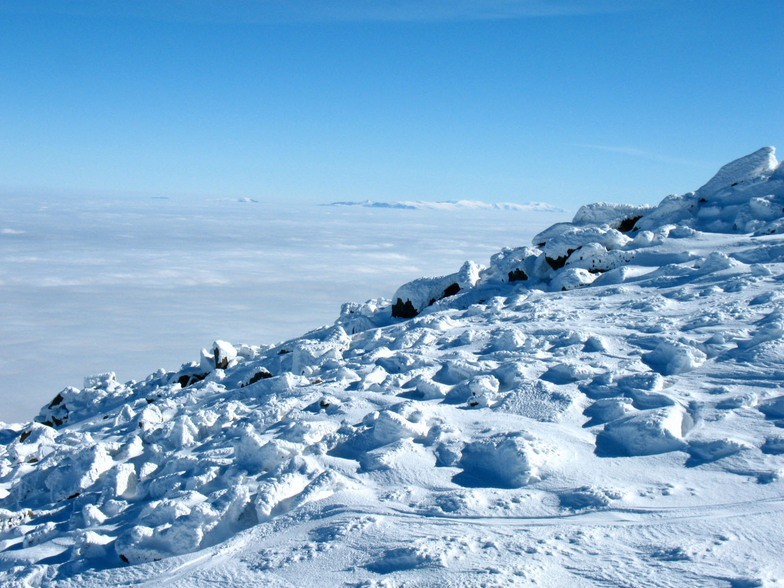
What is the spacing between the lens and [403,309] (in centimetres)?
1071

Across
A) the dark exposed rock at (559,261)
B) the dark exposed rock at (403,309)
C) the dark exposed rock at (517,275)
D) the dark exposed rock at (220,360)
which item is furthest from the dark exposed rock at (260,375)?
the dark exposed rock at (559,261)

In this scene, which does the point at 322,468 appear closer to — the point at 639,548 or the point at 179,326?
the point at 639,548

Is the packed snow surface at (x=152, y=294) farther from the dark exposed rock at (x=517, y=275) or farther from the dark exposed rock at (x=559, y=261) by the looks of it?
the dark exposed rock at (x=559, y=261)

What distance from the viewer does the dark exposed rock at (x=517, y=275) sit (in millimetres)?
10438

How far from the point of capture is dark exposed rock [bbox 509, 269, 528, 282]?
10.4 m

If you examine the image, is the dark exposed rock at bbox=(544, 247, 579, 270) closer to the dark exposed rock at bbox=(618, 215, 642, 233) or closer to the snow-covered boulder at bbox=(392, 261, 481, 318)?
the snow-covered boulder at bbox=(392, 261, 481, 318)

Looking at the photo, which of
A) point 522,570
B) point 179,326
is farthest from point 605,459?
point 179,326

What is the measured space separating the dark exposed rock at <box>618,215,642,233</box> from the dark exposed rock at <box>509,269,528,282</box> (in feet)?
9.90

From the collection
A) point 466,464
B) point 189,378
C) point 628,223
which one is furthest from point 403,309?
point 466,464

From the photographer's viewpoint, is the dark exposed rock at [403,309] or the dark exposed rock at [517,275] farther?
the dark exposed rock at [403,309]

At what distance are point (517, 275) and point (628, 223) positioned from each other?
11.0 feet

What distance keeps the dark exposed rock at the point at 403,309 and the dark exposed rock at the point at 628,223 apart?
4.94 m

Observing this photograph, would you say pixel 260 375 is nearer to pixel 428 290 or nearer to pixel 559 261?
pixel 428 290

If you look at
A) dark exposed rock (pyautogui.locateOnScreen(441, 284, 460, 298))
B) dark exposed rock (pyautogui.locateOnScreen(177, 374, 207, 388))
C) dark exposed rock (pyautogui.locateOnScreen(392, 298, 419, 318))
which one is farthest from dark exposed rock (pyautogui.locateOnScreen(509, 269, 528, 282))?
dark exposed rock (pyautogui.locateOnScreen(177, 374, 207, 388))
